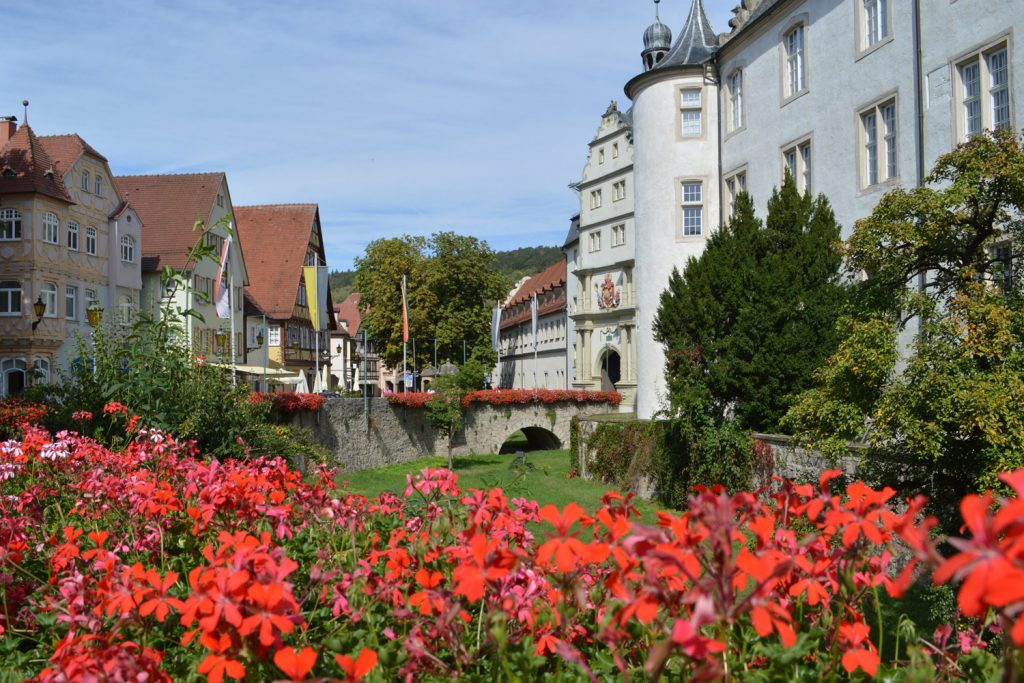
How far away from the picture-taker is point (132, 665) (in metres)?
1.71

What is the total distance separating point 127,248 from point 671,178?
22.2m

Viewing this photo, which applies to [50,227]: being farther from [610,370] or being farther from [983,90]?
[983,90]

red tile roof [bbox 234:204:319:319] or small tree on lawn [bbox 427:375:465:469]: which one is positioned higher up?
red tile roof [bbox 234:204:319:319]

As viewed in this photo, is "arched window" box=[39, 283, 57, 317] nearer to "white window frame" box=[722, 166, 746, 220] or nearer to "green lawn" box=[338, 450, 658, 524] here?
"green lawn" box=[338, 450, 658, 524]

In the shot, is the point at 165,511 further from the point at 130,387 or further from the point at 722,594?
the point at 130,387

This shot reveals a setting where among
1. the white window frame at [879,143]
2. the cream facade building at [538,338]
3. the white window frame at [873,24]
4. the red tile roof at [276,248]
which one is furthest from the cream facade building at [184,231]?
the white window frame at [873,24]

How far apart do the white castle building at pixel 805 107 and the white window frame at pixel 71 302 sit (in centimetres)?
1981

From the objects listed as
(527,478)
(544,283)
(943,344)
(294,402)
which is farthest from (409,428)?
(544,283)

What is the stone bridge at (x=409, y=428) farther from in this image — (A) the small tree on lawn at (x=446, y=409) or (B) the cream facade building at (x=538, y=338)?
(B) the cream facade building at (x=538, y=338)

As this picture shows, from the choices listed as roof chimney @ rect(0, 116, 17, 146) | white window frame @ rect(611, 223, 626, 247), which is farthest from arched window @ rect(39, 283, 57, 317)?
white window frame @ rect(611, 223, 626, 247)

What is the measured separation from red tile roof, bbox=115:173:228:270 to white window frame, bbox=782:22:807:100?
25.9m

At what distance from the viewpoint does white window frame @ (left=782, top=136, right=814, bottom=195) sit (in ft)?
67.2

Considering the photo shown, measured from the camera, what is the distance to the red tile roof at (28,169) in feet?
96.6

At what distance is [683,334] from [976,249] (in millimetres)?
9645
